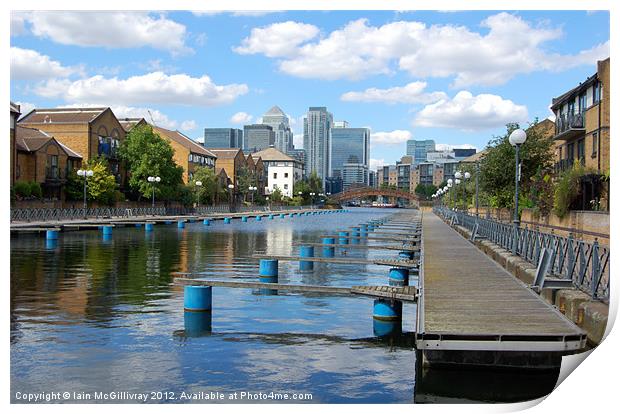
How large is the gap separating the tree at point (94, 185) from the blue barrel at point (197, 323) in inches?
2010

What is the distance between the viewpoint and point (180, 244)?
38875 mm

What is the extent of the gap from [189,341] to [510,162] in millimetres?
31716

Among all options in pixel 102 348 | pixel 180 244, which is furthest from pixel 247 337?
pixel 180 244

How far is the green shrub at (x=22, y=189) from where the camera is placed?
51.6 m

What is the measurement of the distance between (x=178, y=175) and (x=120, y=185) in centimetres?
664

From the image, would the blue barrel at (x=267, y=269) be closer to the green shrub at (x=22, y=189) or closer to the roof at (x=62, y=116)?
the green shrub at (x=22, y=189)

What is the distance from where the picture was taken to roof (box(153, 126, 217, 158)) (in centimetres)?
9750

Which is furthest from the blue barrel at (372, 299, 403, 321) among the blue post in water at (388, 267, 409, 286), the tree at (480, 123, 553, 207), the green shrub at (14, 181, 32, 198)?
the green shrub at (14, 181, 32, 198)

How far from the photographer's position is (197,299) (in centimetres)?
1627

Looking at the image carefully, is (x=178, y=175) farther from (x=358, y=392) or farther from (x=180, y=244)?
(x=358, y=392)

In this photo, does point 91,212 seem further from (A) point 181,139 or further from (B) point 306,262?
(A) point 181,139

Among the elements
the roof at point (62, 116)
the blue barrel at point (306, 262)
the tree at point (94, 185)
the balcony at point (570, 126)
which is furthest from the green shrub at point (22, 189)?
the balcony at point (570, 126)

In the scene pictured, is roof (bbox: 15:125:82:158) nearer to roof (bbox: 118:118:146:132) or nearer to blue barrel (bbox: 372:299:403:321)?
roof (bbox: 118:118:146:132)

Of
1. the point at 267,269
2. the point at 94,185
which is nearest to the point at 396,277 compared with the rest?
the point at 267,269
